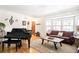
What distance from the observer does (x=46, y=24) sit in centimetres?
216

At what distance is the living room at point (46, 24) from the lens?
6.52 feet

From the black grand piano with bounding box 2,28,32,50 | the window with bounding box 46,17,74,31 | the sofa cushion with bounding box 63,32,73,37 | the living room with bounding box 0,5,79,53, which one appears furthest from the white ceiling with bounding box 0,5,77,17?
the sofa cushion with bounding box 63,32,73,37

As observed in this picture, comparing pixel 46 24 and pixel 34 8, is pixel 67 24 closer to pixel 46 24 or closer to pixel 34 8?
pixel 46 24

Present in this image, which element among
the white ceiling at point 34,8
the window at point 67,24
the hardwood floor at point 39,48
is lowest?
the hardwood floor at point 39,48

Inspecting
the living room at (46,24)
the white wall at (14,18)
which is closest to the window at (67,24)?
→ the living room at (46,24)

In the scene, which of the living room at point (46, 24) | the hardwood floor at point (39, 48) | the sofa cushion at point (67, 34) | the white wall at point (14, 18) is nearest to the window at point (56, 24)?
the living room at point (46, 24)

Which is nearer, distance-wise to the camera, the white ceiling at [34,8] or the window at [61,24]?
the white ceiling at [34,8]

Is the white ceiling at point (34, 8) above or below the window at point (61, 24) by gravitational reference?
above

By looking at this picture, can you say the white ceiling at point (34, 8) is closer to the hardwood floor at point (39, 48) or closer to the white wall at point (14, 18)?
the white wall at point (14, 18)

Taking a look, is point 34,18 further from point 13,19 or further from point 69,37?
point 69,37

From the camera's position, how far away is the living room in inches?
78.2

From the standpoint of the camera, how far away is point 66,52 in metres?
2.04
